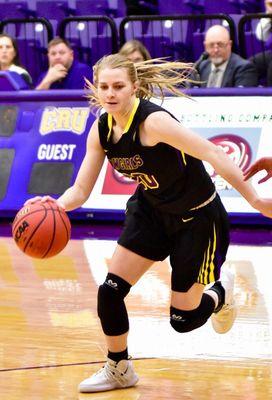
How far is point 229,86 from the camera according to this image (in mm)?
9453

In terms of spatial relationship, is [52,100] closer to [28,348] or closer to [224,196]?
[224,196]

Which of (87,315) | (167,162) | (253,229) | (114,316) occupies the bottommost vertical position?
(253,229)

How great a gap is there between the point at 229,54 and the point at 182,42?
124 cm

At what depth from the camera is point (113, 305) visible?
4633mm

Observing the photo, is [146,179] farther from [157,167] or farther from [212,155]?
[212,155]

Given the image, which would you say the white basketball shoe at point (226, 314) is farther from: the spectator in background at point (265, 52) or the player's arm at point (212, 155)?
the spectator in background at point (265, 52)

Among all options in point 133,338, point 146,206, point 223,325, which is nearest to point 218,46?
point 133,338

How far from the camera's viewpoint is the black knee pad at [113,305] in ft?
15.2

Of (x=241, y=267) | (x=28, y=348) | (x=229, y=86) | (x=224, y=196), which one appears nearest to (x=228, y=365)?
(x=28, y=348)

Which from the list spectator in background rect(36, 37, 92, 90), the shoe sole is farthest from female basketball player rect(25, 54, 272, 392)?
spectator in background rect(36, 37, 92, 90)

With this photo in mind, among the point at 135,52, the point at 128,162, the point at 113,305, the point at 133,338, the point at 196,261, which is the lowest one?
the point at 133,338

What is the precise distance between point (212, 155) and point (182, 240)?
1.67 feet

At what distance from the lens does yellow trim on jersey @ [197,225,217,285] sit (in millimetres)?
4746

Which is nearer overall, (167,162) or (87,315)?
(167,162)
